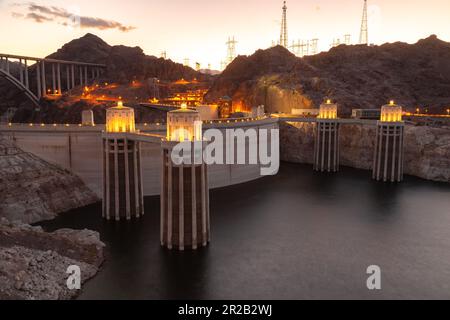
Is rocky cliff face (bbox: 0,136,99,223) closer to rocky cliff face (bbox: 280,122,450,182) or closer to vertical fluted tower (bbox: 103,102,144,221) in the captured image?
vertical fluted tower (bbox: 103,102,144,221)

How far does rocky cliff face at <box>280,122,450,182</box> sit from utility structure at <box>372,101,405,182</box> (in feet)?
22.6

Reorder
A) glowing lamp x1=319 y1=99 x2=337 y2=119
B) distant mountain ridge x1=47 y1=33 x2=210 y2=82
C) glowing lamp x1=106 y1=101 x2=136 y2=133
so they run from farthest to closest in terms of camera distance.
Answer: distant mountain ridge x1=47 y1=33 x2=210 y2=82
glowing lamp x1=319 y1=99 x2=337 y2=119
glowing lamp x1=106 y1=101 x2=136 y2=133

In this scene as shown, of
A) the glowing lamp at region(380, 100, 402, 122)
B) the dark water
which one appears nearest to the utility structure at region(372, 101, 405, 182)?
the glowing lamp at region(380, 100, 402, 122)

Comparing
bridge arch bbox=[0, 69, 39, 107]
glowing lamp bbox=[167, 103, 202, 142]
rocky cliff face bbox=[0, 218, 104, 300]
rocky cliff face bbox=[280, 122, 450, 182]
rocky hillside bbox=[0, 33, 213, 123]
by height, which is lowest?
rocky cliff face bbox=[0, 218, 104, 300]

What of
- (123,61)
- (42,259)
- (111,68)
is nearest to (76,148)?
(42,259)

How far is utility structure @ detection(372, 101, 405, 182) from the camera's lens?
2933 inches

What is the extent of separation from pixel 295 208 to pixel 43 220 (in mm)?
32892

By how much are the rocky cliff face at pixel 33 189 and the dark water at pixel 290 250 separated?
251cm

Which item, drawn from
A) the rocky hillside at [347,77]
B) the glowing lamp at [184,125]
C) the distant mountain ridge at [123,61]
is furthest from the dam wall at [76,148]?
the distant mountain ridge at [123,61]

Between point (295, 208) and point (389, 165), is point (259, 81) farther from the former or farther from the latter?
point (295, 208)

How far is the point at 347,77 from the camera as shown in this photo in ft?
372

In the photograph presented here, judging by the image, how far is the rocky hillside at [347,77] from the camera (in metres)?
107
